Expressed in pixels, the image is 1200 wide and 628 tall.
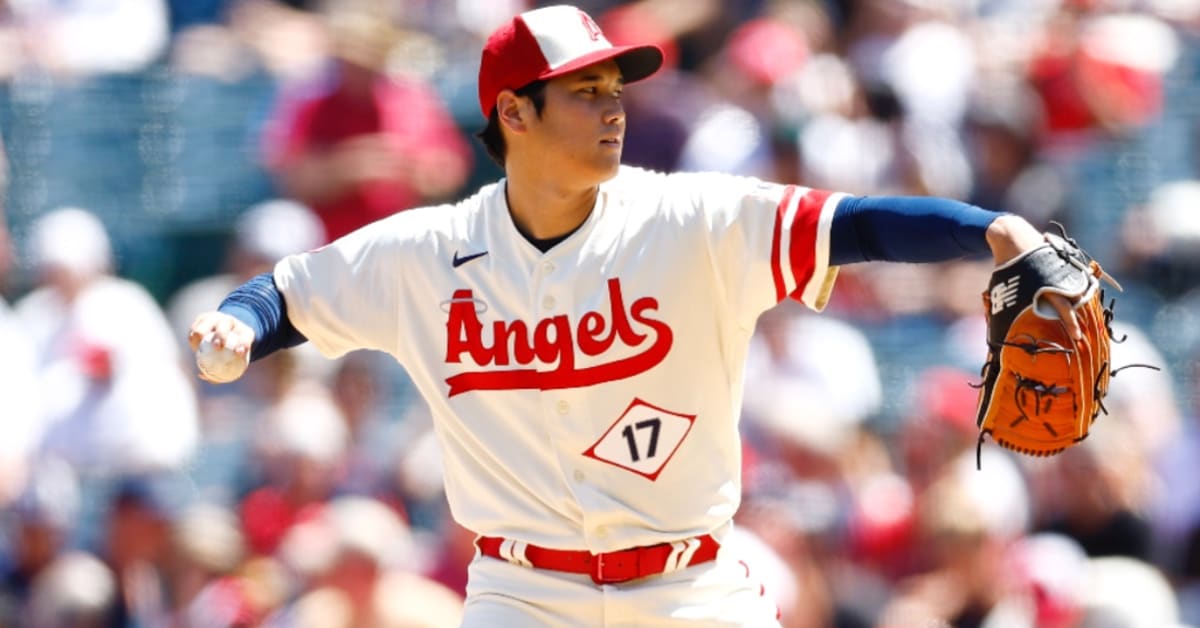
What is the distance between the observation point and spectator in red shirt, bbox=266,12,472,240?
6801 millimetres

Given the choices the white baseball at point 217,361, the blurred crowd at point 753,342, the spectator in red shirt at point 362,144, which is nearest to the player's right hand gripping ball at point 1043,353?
the white baseball at point 217,361

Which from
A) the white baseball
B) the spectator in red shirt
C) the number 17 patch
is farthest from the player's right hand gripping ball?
the spectator in red shirt

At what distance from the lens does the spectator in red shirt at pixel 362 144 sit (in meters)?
6.80

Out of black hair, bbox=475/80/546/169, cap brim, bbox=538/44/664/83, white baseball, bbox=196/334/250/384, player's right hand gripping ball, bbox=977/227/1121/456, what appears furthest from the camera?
black hair, bbox=475/80/546/169

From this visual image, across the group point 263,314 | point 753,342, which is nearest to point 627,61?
point 263,314

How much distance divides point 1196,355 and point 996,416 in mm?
3169

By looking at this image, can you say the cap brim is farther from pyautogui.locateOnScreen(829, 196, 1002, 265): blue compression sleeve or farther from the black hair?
pyautogui.locateOnScreen(829, 196, 1002, 265): blue compression sleeve

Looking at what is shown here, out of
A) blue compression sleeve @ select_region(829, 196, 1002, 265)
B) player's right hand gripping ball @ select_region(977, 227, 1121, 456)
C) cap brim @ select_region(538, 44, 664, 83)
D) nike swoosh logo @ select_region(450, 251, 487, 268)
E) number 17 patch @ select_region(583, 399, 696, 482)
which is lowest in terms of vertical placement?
number 17 patch @ select_region(583, 399, 696, 482)

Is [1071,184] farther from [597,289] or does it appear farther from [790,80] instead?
[597,289]

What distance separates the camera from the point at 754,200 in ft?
11.9

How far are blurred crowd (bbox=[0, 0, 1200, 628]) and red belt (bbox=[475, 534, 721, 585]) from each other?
1.94 metres

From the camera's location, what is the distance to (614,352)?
3658mm

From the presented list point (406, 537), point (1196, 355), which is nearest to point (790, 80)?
point (1196, 355)

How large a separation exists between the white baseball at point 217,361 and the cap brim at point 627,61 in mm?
879
